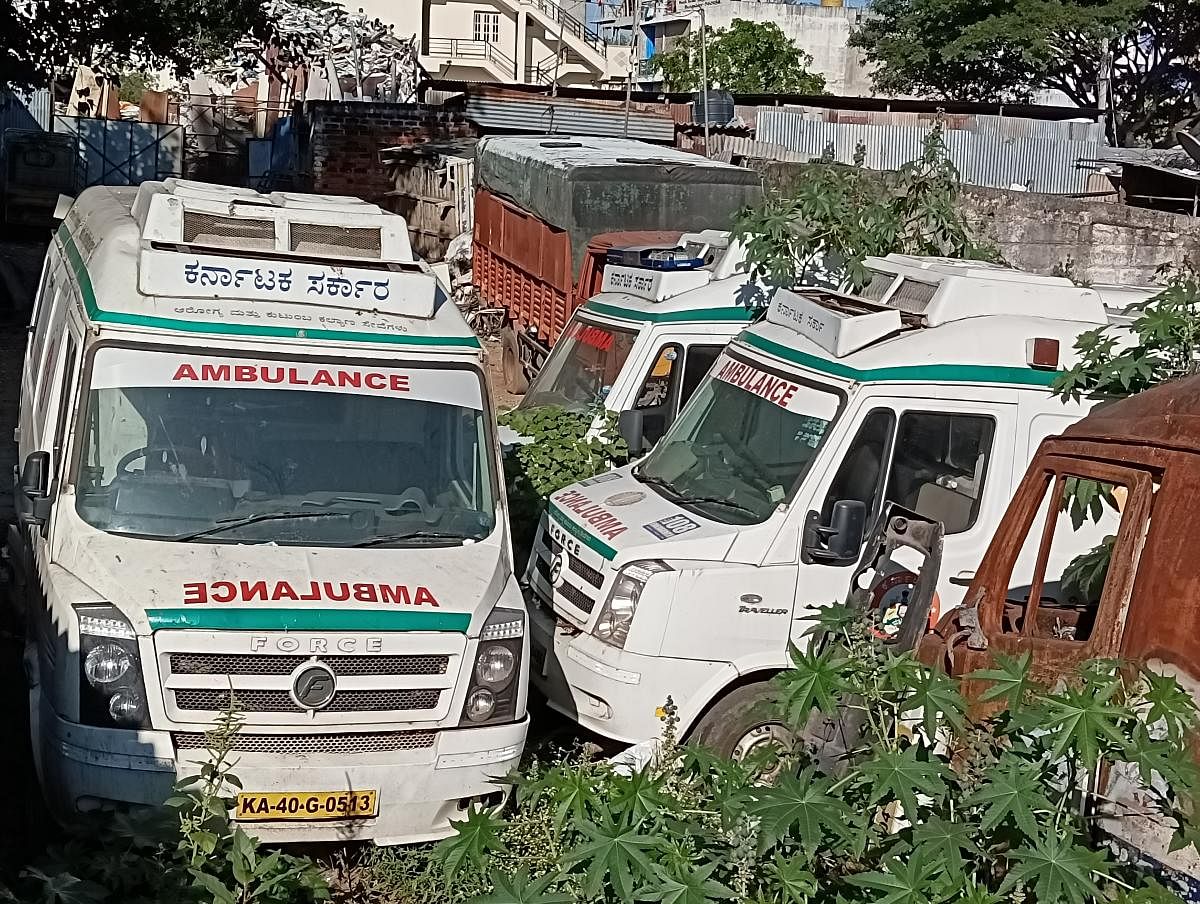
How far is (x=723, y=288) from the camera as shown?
32.7 feet

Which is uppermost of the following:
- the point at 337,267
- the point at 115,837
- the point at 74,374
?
the point at 337,267

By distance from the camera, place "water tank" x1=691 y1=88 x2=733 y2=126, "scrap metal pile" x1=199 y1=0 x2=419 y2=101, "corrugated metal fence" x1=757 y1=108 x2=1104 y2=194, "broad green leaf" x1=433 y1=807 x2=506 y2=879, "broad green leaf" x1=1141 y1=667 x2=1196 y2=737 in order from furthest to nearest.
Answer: "scrap metal pile" x1=199 y1=0 x2=419 y2=101 → "water tank" x1=691 y1=88 x2=733 y2=126 → "corrugated metal fence" x1=757 y1=108 x2=1104 y2=194 → "broad green leaf" x1=433 y1=807 x2=506 y2=879 → "broad green leaf" x1=1141 y1=667 x2=1196 y2=737

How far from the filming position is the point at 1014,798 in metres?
3.96

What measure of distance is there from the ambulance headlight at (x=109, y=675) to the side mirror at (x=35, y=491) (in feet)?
2.12

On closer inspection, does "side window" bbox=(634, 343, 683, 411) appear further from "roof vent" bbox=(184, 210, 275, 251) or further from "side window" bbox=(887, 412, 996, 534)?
"roof vent" bbox=(184, 210, 275, 251)

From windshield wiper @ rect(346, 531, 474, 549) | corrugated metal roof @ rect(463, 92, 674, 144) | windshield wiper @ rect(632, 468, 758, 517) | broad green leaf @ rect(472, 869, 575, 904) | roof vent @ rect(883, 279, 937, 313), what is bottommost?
broad green leaf @ rect(472, 869, 575, 904)

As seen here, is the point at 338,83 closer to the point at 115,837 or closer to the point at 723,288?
the point at 723,288

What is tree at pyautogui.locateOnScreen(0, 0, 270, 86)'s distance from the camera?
2086 cm

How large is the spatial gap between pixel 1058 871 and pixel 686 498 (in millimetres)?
3834

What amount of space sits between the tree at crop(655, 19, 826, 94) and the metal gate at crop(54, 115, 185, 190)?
22.9 meters

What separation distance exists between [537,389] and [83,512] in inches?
215

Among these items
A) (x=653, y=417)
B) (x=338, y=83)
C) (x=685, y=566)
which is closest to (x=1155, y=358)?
(x=685, y=566)

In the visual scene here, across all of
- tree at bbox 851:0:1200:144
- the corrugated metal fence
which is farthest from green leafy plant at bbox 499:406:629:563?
tree at bbox 851:0:1200:144

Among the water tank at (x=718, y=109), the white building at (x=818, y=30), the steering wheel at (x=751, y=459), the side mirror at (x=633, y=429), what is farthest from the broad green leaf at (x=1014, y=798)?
the white building at (x=818, y=30)
